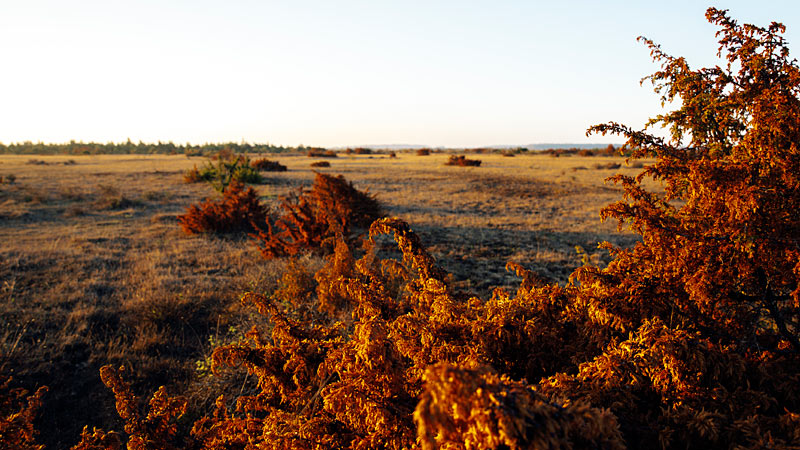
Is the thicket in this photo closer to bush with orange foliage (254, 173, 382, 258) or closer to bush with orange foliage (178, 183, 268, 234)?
bush with orange foliage (254, 173, 382, 258)

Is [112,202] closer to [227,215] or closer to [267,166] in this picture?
[227,215]

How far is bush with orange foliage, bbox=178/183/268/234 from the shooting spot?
9195 mm

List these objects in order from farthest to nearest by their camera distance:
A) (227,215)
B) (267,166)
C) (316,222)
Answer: (267,166) < (227,215) < (316,222)

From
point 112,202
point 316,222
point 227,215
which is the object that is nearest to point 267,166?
point 112,202

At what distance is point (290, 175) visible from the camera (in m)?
22.2

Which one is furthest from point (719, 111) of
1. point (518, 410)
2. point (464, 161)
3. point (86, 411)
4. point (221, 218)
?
point (464, 161)

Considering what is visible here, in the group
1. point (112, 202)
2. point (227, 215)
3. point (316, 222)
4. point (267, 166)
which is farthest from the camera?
point (267, 166)

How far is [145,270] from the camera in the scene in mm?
6516

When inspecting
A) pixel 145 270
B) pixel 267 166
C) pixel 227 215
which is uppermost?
pixel 267 166

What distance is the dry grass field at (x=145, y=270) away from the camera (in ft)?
13.0

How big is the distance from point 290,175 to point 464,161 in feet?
41.4

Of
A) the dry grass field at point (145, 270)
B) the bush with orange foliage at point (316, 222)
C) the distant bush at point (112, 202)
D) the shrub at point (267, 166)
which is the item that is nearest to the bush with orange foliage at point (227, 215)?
the dry grass field at point (145, 270)

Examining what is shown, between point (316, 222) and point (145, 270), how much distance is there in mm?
2787

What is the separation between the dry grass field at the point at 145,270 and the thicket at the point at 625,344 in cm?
208
